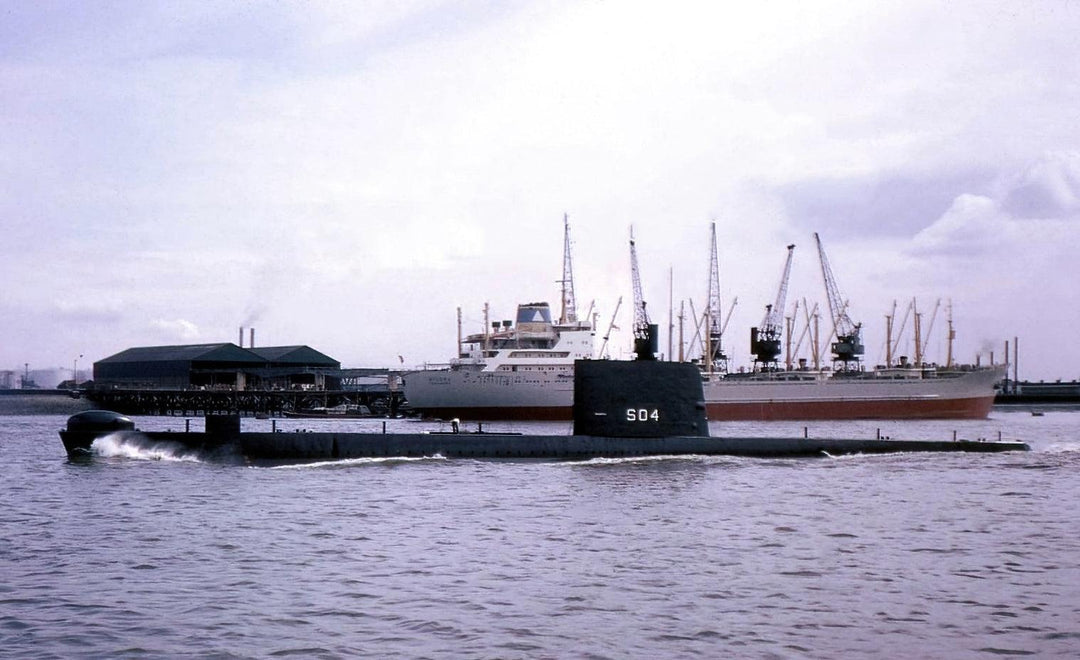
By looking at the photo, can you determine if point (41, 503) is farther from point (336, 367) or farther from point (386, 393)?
point (336, 367)

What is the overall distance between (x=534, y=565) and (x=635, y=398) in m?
15.7

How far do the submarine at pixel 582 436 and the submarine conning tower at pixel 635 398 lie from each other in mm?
29

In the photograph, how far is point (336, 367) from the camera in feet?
366

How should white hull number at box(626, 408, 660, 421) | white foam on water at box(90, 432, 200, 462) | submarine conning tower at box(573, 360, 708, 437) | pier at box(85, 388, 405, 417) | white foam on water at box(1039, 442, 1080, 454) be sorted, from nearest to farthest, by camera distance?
submarine conning tower at box(573, 360, 708, 437) → white hull number at box(626, 408, 660, 421) → white foam on water at box(90, 432, 200, 462) → white foam on water at box(1039, 442, 1080, 454) → pier at box(85, 388, 405, 417)

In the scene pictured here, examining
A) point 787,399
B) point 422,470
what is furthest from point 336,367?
point 422,470

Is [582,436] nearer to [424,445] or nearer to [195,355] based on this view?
[424,445]

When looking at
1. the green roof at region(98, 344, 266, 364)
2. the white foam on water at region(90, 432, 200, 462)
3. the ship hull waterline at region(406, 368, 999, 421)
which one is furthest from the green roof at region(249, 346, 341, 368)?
the white foam on water at region(90, 432, 200, 462)

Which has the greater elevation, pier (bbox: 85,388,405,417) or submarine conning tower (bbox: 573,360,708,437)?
submarine conning tower (bbox: 573,360,708,437)

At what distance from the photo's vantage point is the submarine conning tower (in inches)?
1232

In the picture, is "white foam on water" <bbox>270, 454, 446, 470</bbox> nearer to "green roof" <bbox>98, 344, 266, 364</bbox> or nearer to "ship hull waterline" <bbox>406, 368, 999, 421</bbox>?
"ship hull waterline" <bbox>406, 368, 999, 421</bbox>

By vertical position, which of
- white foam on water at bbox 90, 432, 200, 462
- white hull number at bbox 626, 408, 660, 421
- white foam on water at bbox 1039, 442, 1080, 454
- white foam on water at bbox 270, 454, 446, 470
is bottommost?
white foam on water at bbox 1039, 442, 1080, 454

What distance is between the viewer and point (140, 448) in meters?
32.3

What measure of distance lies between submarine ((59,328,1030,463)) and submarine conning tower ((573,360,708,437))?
0.03 meters

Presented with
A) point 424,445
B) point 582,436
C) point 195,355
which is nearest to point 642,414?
point 582,436
